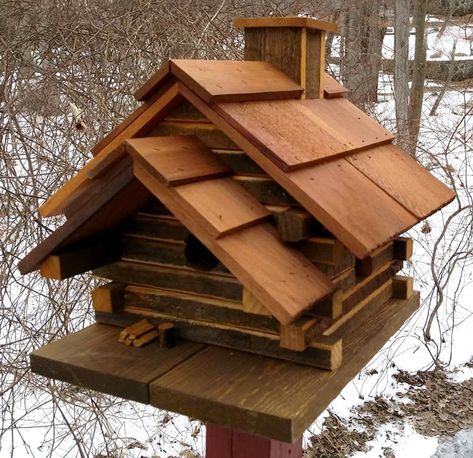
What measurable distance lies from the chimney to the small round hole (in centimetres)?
55

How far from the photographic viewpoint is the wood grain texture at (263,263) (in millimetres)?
1272

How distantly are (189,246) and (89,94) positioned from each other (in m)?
2.51

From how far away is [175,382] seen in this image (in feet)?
4.78

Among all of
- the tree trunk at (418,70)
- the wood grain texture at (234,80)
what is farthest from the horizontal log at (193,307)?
the tree trunk at (418,70)

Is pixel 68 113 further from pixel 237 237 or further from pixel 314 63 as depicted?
pixel 237 237

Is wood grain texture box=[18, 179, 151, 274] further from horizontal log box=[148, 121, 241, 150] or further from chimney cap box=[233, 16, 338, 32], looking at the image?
chimney cap box=[233, 16, 338, 32]

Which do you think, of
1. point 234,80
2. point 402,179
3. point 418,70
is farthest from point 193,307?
point 418,70

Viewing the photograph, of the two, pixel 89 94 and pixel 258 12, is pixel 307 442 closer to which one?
pixel 89 94

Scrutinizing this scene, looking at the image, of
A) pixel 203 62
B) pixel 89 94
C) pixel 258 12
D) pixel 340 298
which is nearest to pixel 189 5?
pixel 258 12

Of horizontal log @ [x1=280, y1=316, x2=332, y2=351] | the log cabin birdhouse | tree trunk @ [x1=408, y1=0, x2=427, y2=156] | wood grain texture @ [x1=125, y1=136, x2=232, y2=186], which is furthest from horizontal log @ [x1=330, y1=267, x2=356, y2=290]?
tree trunk @ [x1=408, y1=0, x2=427, y2=156]

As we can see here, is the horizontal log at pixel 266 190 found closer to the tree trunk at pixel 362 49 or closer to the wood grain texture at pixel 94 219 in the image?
the wood grain texture at pixel 94 219

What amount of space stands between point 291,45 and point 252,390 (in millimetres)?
988

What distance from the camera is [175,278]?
5.58 feet

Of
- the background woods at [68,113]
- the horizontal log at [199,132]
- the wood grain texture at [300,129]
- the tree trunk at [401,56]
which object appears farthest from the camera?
the tree trunk at [401,56]
